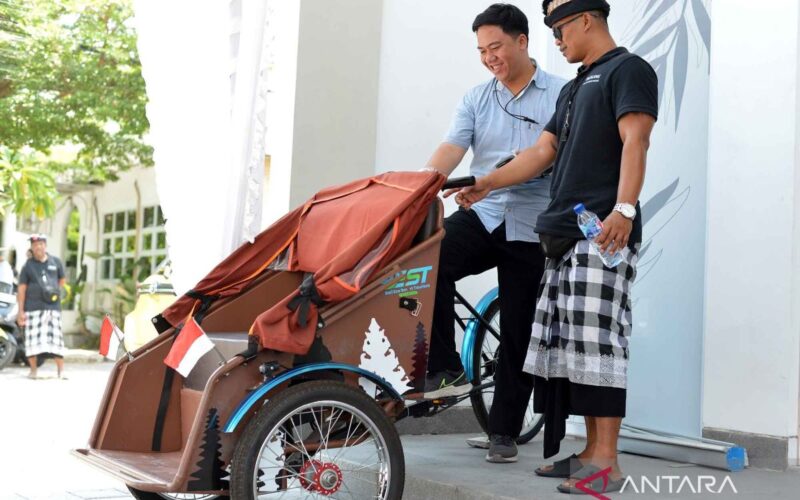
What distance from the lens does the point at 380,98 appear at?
5.98 meters

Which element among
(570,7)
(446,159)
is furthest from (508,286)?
(570,7)

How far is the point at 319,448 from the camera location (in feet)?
11.5

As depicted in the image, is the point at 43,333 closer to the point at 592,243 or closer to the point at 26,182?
the point at 26,182

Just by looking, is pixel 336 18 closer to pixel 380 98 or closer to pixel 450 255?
pixel 380 98

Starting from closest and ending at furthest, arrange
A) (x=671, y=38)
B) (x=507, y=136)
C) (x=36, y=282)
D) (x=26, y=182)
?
(x=507, y=136) → (x=671, y=38) → (x=36, y=282) → (x=26, y=182)

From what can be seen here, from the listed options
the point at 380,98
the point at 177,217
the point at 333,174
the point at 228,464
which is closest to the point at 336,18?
the point at 380,98

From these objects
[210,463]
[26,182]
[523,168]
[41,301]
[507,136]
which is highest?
[26,182]

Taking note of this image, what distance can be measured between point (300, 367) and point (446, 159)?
157cm

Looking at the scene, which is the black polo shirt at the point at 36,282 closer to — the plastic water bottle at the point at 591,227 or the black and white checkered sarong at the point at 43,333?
the black and white checkered sarong at the point at 43,333

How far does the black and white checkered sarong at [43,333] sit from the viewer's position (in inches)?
516

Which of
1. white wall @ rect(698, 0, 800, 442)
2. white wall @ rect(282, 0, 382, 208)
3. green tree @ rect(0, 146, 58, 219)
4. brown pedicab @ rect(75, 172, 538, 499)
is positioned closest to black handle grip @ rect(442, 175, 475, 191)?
brown pedicab @ rect(75, 172, 538, 499)

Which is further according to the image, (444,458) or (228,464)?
(444,458)

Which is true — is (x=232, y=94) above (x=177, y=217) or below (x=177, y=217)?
above

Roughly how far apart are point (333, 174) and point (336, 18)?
3.05 ft
